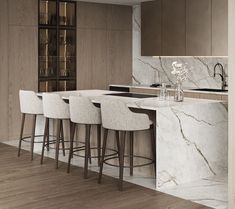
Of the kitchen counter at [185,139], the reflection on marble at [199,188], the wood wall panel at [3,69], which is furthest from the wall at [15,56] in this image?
the kitchen counter at [185,139]

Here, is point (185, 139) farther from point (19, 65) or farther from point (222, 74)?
point (19, 65)

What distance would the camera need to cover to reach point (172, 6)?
7988 mm

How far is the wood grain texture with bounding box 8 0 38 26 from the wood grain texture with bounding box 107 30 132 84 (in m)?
1.60

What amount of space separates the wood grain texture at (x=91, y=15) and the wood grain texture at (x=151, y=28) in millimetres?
746

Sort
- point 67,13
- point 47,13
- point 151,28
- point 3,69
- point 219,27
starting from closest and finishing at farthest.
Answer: point 219,27 < point 3,69 < point 47,13 < point 67,13 < point 151,28

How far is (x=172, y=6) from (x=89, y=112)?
348cm

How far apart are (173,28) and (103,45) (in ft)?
4.77

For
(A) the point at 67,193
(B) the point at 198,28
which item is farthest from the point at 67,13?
(A) the point at 67,193

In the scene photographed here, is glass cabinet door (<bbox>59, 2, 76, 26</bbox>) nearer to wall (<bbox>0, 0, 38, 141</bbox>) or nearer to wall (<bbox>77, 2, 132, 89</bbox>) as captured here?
wall (<bbox>77, 2, 132, 89</bbox>)

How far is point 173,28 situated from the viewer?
26.3ft

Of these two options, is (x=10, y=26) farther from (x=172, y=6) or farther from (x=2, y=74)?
(x=172, y=6)

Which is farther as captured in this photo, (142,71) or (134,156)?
(142,71)

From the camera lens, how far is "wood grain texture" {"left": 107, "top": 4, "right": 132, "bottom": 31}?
8.80m

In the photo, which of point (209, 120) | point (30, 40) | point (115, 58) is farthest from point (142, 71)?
point (209, 120)
